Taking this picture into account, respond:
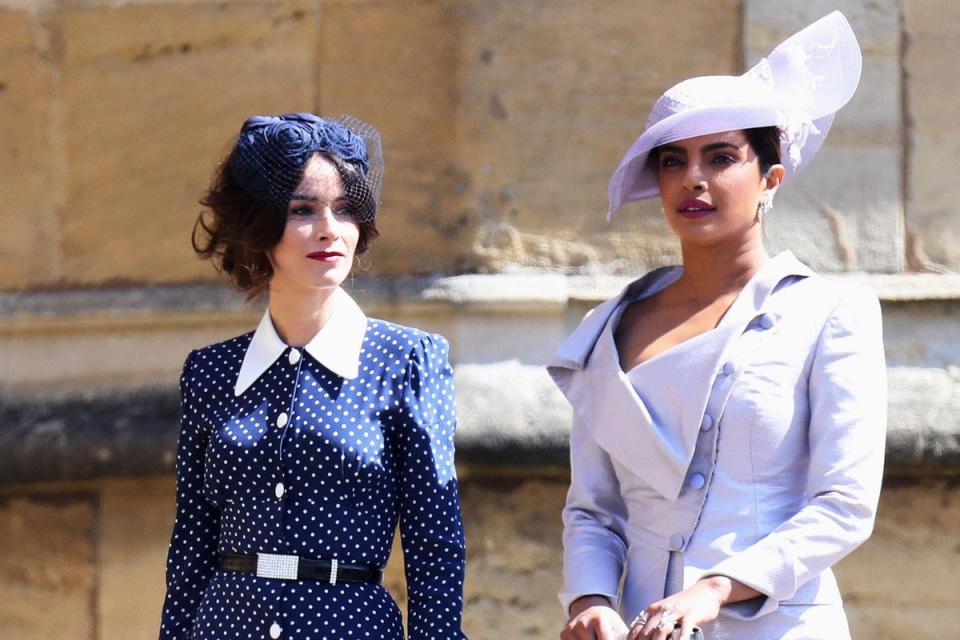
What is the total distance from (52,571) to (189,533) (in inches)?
58.6

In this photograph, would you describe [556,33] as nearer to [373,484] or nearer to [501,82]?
[501,82]

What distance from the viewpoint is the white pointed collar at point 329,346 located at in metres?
2.84

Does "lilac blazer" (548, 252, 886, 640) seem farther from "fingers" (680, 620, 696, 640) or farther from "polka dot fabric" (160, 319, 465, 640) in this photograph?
"polka dot fabric" (160, 319, 465, 640)

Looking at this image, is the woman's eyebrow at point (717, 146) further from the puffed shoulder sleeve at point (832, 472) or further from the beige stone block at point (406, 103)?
the beige stone block at point (406, 103)

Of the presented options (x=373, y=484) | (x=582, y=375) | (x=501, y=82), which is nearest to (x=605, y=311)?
(x=582, y=375)

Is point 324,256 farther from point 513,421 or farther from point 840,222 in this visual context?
point 840,222

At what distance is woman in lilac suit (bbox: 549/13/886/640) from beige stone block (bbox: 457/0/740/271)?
1.13 metres

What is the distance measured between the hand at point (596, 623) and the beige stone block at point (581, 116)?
152cm

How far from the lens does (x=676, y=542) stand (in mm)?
2699

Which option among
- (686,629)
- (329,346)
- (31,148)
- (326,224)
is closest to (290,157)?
(326,224)

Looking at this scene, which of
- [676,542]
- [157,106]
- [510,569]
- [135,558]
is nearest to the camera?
[676,542]

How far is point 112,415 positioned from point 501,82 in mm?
1222

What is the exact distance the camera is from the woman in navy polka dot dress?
108 inches

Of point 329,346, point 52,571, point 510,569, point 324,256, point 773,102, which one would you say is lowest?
point 52,571
